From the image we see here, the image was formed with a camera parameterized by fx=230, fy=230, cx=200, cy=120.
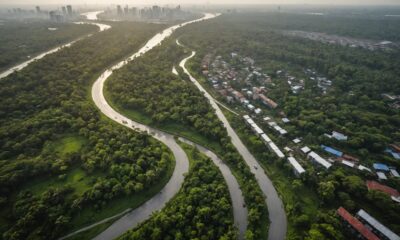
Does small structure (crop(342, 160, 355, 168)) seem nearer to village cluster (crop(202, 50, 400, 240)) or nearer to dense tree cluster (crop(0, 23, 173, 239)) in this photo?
village cluster (crop(202, 50, 400, 240))

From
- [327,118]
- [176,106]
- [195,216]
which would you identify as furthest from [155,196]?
[327,118]

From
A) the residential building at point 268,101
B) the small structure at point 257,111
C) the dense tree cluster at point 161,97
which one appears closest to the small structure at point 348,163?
the small structure at point 257,111

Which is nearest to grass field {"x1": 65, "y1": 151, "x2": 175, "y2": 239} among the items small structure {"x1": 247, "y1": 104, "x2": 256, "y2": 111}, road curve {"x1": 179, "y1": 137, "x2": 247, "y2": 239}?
road curve {"x1": 179, "y1": 137, "x2": 247, "y2": 239}

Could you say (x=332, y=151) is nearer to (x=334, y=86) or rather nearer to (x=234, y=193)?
(x=234, y=193)

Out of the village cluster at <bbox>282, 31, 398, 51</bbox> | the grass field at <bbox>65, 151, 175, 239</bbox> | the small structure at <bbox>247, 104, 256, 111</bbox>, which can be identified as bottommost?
the grass field at <bbox>65, 151, 175, 239</bbox>

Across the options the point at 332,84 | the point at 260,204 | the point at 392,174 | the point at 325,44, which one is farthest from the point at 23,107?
the point at 325,44
